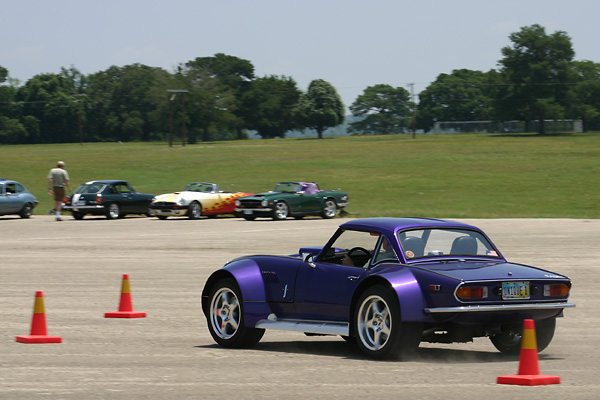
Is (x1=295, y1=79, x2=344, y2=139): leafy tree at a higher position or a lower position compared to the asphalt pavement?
higher

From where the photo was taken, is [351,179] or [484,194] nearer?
[484,194]

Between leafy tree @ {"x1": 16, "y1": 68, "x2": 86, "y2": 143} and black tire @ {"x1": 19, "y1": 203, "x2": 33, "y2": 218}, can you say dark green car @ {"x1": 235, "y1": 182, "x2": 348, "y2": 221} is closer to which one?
black tire @ {"x1": 19, "y1": 203, "x2": 33, "y2": 218}

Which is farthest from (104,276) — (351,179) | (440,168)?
(440,168)

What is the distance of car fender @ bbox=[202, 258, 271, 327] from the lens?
365 inches

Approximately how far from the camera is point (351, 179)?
59.1 metres

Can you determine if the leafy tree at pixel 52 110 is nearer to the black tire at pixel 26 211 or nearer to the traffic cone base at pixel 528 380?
the black tire at pixel 26 211

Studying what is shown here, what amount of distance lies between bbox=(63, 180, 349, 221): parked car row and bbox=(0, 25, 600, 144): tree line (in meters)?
72.9

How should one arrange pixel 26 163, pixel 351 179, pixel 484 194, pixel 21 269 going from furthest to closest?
pixel 26 163
pixel 351 179
pixel 484 194
pixel 21 269

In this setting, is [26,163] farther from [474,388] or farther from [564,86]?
[564,86]

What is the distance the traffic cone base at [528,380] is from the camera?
7.00m

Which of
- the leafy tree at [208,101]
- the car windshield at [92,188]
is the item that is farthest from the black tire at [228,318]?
the leafy tree at [208,101]

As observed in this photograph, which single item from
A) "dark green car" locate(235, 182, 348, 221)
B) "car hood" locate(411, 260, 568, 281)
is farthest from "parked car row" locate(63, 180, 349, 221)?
"car hood" locate(411, 260, 568, 281)

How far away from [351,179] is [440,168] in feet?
30.3

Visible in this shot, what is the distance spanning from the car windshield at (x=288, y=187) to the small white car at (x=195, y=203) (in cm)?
203
